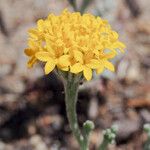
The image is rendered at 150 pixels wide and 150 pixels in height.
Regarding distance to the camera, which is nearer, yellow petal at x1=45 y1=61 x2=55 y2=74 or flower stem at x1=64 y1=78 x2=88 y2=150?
yellow petal at x1=45 y1=61 x2=55 y2=74

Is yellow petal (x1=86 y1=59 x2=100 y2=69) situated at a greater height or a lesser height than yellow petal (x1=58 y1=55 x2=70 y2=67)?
lesser

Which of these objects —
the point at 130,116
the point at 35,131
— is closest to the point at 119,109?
the point at 130,116

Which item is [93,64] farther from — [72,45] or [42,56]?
[42,56]

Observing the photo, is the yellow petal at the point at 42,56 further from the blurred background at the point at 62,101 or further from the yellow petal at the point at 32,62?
the blurred background at the point at 62,101

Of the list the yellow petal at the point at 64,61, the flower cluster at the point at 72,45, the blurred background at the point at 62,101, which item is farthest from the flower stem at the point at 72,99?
the blurred background at the point at 62,101

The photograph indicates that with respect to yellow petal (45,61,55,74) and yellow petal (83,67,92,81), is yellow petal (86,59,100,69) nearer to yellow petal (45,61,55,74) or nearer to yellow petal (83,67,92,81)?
yellow petal (83,67,92,81)

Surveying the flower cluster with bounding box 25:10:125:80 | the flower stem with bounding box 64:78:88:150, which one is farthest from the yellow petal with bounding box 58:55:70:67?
the flower stem with bounding box 64:78:88:150
